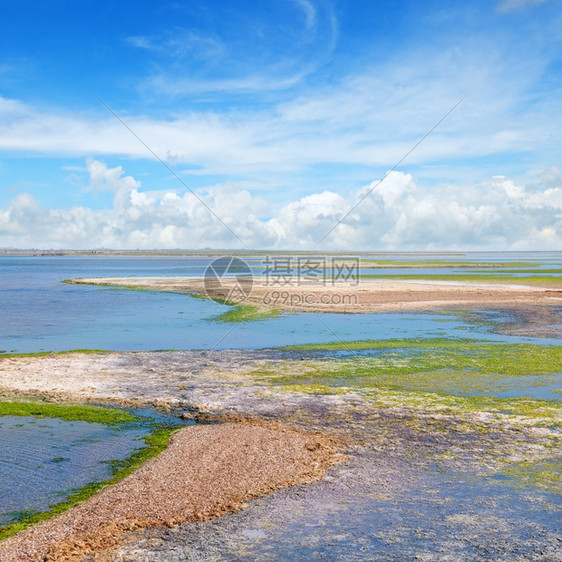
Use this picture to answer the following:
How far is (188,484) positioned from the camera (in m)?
10.3

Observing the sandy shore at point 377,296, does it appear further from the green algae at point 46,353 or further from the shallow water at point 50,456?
the shallow water at point 50,456

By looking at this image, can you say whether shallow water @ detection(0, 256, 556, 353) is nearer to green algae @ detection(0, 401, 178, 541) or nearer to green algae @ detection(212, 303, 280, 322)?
green algae @ detection(212, 303, 280, 322)

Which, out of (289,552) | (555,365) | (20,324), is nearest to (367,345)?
(555,365)

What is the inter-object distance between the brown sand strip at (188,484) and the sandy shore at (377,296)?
2626cm

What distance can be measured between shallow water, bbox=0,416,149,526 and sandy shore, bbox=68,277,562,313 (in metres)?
26.4

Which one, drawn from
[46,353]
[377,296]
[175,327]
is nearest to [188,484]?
[46,353]

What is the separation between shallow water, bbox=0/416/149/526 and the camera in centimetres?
1006

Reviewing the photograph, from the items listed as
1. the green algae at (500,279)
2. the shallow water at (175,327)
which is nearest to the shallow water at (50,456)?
the shallow water at (175,327)

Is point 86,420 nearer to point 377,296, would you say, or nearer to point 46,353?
point 46,353

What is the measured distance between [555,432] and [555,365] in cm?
857

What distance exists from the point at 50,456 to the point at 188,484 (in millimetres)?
3768

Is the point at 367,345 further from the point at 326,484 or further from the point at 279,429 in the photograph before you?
the point at 326,484

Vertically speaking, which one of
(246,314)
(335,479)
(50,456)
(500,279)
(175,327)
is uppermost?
(500,279)

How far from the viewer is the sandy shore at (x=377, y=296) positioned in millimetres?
41281
